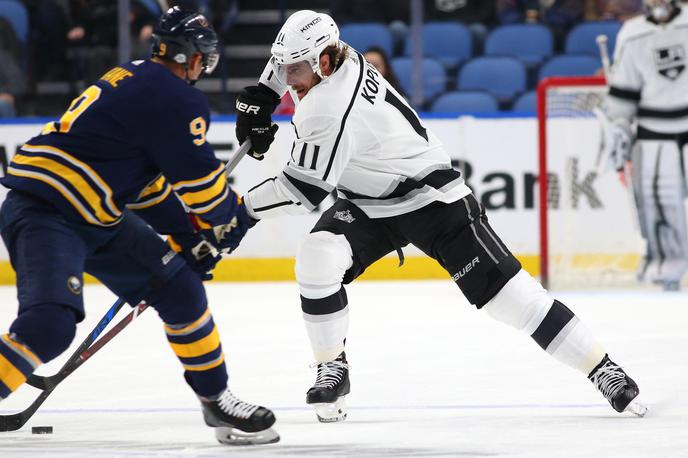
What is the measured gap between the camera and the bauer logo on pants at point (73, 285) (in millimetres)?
2908

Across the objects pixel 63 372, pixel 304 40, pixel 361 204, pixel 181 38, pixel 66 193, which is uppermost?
pixel 181 38

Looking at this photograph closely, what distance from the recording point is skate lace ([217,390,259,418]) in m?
3.09

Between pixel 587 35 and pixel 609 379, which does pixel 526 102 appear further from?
pixel 609 379

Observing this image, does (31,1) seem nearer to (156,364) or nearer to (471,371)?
(156,364)

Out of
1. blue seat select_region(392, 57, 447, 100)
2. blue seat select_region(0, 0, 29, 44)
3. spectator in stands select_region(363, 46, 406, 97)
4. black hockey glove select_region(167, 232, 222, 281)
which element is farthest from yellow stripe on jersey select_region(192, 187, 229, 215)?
blue seat select_region(0, 0, 29, 44)

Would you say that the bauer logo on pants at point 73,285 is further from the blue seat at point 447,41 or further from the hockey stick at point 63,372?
the blue seat at point 447,41

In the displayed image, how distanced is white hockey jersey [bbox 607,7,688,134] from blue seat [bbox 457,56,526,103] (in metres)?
1.59

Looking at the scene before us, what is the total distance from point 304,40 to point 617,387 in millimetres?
1186

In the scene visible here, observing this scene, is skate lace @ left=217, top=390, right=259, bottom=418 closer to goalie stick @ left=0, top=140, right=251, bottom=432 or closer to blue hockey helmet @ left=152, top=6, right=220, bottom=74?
goalie stick @ left=0, top=140, right=251, bottom=432

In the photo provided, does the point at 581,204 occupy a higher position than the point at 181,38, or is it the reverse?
the point at 181,38

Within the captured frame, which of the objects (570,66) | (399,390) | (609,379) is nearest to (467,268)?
(609,379)

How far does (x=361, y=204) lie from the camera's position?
3.62 metres

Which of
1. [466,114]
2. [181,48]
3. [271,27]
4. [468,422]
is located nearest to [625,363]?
[468,422]

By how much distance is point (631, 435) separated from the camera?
3.18 metres
